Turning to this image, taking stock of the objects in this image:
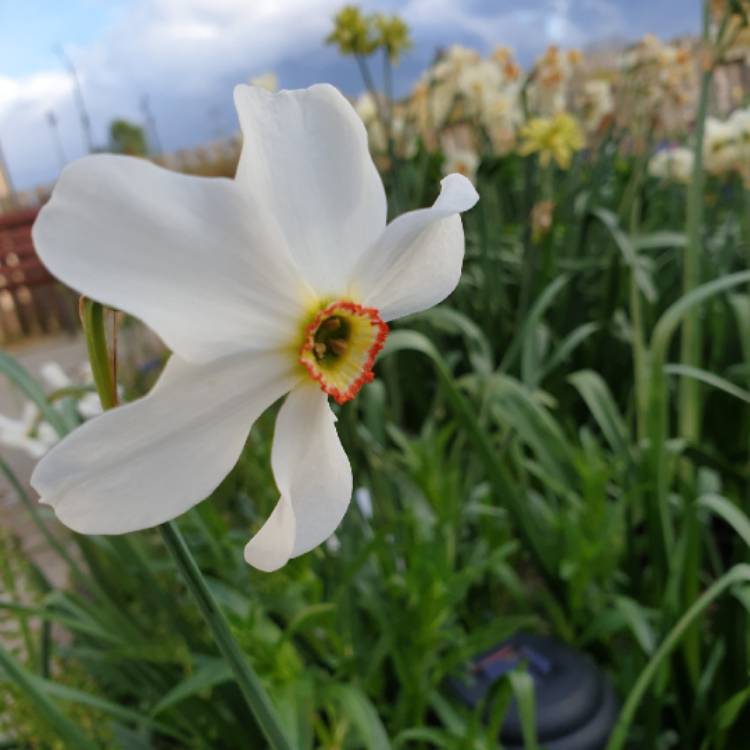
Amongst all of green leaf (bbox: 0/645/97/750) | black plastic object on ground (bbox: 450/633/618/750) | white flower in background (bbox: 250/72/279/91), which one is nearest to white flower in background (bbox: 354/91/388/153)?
white flower in background (bbox: 250/72/279/91)

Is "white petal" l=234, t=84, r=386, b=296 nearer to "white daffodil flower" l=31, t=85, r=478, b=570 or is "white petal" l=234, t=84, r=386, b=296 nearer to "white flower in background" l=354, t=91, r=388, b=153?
"white daffodil flower" l=31, t=85, r=478, b=570

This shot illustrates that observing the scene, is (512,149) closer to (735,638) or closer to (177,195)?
(735,638)

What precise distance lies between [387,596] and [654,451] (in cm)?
42

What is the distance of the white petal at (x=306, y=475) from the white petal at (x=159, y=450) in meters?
0.02

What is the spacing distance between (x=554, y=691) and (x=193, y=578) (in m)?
0.84

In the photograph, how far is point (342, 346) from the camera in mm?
397

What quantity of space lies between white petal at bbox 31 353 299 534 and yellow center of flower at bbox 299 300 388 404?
0.9 inches

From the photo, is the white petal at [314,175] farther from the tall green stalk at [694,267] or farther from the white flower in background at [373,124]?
the white flower in background at [373,124]

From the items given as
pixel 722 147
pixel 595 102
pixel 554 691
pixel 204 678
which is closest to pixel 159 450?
pixel 204 678

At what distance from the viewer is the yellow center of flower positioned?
38 centimetres

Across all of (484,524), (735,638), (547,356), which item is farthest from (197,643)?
(547,356)

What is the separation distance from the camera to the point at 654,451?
3.91ft

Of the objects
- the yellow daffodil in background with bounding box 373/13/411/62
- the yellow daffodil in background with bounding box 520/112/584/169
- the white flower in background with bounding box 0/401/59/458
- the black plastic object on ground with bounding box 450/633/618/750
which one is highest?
the yellow daffodil in background with bounding box 373/13/411/62

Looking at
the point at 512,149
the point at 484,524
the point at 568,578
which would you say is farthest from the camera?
the point at 512,149
